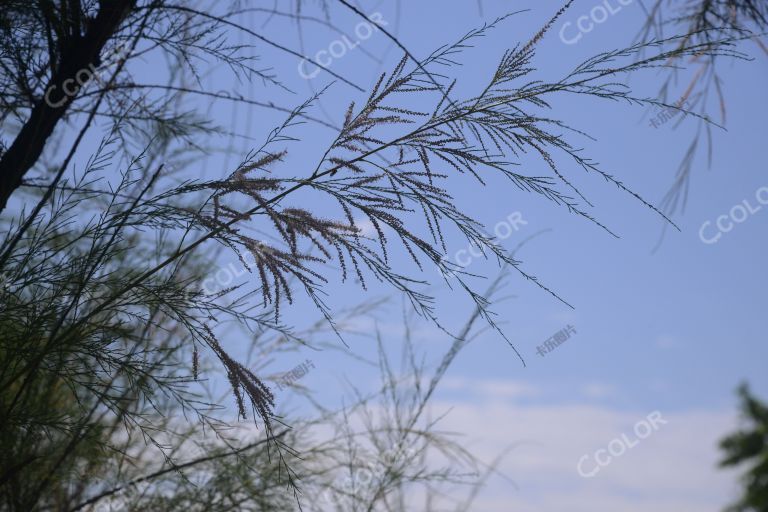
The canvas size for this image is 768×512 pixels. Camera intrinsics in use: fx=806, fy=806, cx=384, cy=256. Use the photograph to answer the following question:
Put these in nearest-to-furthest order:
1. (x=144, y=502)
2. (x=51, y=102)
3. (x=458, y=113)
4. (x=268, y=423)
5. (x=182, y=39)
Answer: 1. (x=268, y=423)
2. (x=458, y=113)
3. (x=51, y=102)
4. (x=182, y=39)
5. (x=144, y=502)

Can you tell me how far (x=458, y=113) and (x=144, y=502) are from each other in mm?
1841

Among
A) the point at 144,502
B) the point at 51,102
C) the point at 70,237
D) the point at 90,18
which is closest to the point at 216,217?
the point at 51,102

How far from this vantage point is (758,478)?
21.5 metres

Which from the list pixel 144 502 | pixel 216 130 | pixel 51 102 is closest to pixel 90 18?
pixel 51 102

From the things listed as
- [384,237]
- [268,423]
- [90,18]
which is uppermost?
[90,18]

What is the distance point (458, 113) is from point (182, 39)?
1056mm

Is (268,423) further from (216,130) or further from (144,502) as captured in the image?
(144,502)

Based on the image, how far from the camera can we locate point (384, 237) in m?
1.41

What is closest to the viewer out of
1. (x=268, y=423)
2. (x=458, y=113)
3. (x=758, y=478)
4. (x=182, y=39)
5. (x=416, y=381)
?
(x=268, y=423)

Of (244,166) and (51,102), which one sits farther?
(51,102)

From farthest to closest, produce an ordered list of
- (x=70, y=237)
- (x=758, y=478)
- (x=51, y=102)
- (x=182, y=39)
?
(x=758, y=478), (x=70, y=237), (x=182, y=39), (x=51, y=102)

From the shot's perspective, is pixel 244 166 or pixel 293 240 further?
pixel 244 166

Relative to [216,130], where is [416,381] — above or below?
below

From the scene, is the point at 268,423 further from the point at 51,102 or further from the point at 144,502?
the point at 144,502
